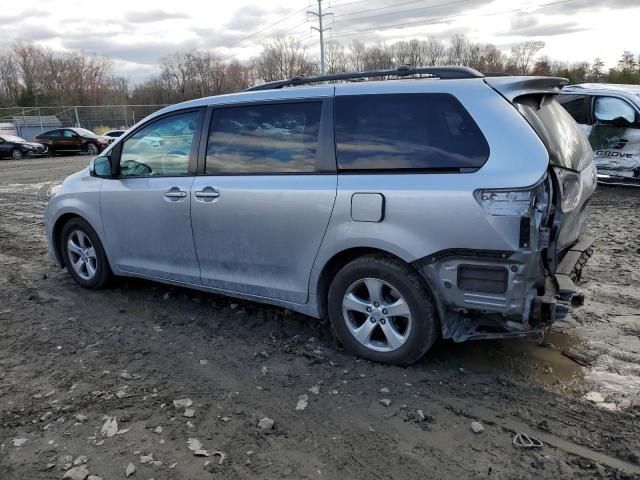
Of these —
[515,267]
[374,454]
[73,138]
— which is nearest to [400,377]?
[374,454]

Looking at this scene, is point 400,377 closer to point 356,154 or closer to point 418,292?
point 418,292

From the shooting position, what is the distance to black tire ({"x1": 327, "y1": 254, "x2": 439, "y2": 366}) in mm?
3449

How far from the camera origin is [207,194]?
4277 millimetres

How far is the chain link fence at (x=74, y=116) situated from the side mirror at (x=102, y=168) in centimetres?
3647

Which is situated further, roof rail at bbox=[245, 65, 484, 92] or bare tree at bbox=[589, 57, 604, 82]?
bare tree at bbox=[589, 57, 604, 82]

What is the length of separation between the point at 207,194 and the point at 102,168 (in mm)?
1511

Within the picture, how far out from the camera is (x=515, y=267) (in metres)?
3.11

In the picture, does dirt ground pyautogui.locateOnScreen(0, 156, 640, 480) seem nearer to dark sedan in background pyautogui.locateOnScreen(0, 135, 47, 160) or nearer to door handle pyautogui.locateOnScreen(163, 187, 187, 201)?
door handle pyautogui.locateOnScreen(163, 187, 187, 201)

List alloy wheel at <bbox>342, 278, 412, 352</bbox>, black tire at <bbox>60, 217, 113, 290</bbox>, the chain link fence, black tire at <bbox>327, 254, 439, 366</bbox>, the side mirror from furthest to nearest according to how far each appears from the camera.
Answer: the chain link fence, black tire at <bbox>60, 217, 113, 290</bbox>, the side mirror, alloy wheel at <bbox>342, 278, 412, 352</bbox>, black tire at <bbox>327, 254, 439, 366</bbox>

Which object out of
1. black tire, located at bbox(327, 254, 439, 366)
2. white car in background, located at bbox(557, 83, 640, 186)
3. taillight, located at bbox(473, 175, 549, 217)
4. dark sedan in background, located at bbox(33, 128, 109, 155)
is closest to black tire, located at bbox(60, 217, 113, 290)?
black tire, located at bbox(327, 254, 439, 366)

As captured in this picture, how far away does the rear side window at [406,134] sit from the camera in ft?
10.8

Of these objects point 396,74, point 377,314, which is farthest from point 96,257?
point 396,74

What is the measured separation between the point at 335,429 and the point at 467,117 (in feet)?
6.58

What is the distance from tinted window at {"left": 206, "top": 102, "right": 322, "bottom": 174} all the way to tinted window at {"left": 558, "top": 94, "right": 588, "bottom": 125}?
7.76 m
